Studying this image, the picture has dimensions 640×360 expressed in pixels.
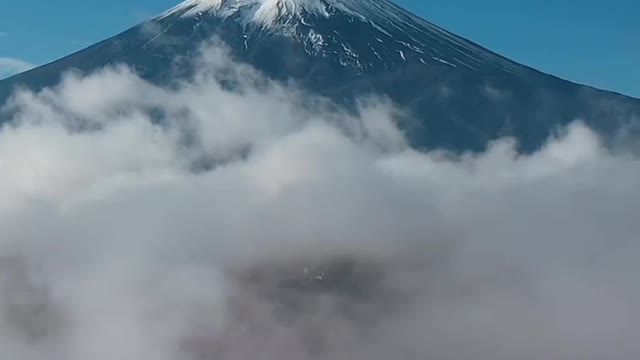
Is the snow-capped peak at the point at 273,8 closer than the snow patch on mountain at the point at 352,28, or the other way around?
the snow patch on mountain at the point at 352,28

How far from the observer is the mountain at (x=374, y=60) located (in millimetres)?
148625

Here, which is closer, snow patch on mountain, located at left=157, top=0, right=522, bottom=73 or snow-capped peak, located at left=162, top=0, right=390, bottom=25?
snow patch on mountain, located at left=157, top=0, right=522, bottom=73

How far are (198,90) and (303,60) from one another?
2426cm

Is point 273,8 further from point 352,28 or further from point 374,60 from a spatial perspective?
point 374,60

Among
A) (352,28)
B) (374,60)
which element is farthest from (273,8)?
(374,60)

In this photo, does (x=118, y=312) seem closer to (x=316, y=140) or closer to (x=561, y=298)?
(x=561, y=298)

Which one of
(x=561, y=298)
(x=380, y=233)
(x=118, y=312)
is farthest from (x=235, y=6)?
(x=561, y=298)

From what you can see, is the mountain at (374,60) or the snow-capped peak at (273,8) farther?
the snow-capped peak at (273,8)

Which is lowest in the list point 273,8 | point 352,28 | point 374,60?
point 374,60

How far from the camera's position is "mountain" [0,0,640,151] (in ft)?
488

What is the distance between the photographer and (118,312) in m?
120

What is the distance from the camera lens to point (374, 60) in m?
149

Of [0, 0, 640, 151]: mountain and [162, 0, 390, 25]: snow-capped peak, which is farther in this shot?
[162, 0, 390, 25]: snow-capped peak

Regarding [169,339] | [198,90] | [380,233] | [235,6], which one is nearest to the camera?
[169,339]
